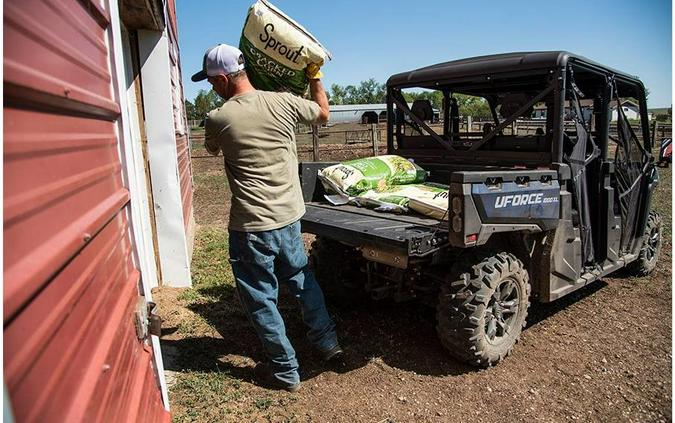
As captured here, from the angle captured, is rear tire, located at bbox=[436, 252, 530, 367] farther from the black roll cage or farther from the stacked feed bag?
the black roll cage

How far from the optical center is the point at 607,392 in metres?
3.18

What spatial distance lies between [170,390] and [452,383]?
1.89 meters

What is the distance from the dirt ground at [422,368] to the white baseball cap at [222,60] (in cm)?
203

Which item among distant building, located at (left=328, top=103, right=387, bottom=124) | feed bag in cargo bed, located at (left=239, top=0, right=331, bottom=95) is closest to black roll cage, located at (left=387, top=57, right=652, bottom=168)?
feed bag in cargo bed, located at (left=239, top=0, right=331, bottom=95)

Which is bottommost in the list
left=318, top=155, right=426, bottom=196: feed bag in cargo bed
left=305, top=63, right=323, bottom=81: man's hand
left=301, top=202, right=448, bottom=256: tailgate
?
Result: left=301, top=202, right=448, bottom=256: tailgate

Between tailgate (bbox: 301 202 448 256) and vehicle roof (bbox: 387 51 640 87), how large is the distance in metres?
1.44

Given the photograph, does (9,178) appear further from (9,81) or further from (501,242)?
(501,242)

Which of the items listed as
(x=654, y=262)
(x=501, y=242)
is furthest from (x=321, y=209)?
(x=654, y=262)

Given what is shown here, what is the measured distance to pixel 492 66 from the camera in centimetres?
398

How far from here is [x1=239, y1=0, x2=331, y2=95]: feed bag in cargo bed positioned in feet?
9.23

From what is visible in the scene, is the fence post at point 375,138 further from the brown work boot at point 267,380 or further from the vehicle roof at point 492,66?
the brown work boot at point 267,380

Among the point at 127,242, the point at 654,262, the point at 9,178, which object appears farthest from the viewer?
the point at 654,262

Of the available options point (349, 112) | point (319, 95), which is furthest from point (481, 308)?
point (349, 112)

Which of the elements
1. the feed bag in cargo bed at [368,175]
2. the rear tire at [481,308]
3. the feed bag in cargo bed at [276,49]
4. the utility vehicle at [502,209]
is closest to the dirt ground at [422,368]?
the rear tire at [481,308]
